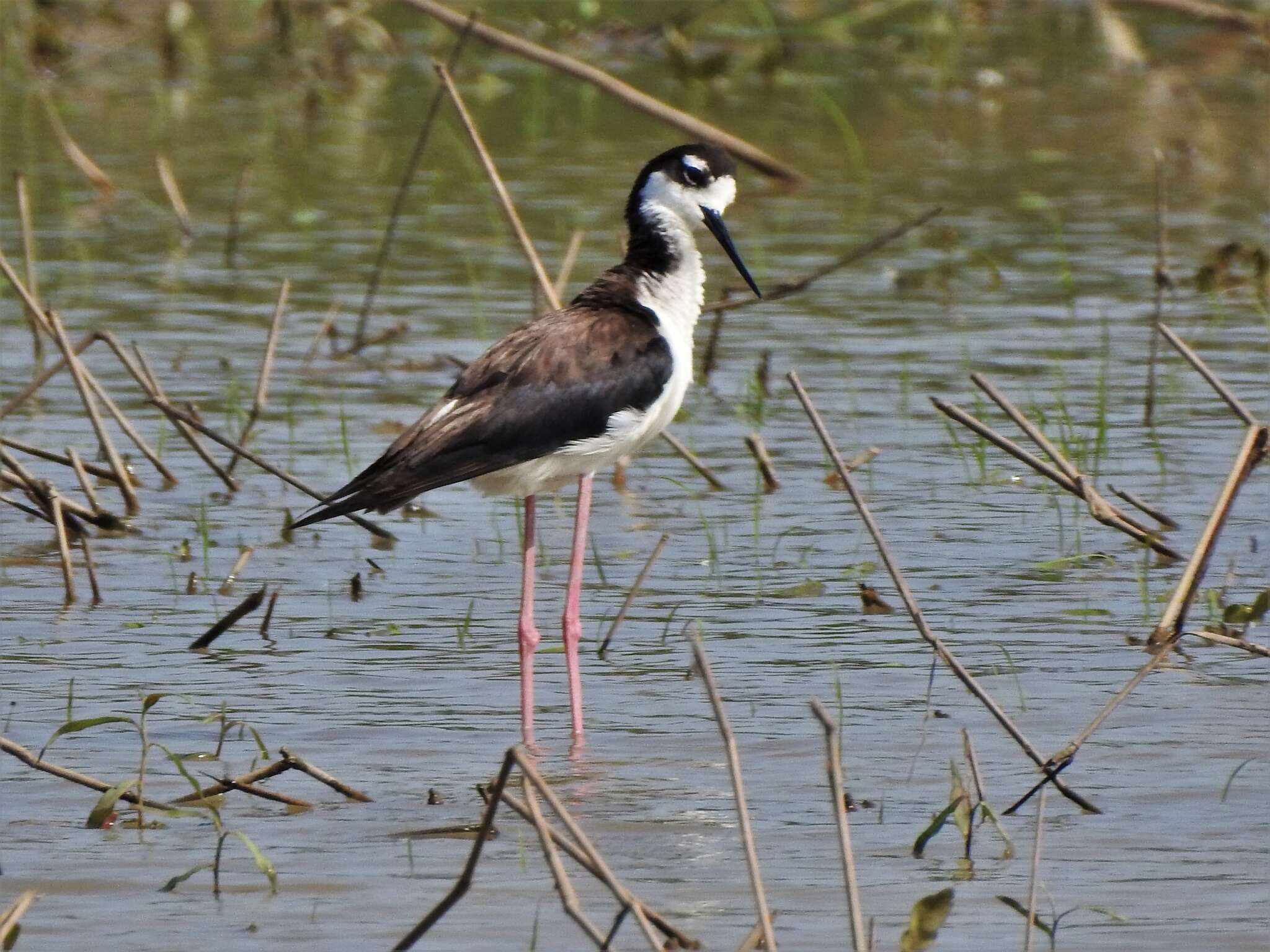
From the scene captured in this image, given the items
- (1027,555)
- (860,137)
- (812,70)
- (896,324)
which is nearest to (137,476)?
(1027,555)

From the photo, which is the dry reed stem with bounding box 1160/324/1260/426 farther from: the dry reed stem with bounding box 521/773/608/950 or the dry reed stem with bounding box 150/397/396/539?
the dry reed stem with bounding box 150/397/396/539

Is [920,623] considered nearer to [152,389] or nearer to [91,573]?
[91,573]

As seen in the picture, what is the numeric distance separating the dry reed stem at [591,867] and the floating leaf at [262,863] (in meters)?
0.71

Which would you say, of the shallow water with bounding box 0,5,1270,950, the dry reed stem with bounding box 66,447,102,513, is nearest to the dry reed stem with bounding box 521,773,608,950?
the shallow water with bounding box 0,5,1270,950

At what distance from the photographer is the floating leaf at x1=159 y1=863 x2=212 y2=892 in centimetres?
480

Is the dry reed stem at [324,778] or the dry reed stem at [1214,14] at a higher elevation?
the dry reed stem at [1214,14]

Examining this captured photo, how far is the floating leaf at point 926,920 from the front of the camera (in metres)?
4.22

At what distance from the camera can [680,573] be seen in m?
7.76

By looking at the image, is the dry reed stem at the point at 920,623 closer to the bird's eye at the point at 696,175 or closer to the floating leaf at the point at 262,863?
the floating leaf at the point at 262,863

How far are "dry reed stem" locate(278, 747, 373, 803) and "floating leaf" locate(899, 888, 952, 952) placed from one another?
4.96 feet

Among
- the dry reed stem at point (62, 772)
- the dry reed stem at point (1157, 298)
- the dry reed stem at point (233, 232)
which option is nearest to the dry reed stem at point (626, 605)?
the dry reed stem at point (62, 772)

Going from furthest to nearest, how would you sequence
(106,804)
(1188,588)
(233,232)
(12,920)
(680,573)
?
1. (233,232)
2. (680,573)
3. (1188,588)
4. (106,804)
5. (12,920)

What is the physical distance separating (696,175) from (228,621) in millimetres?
1841

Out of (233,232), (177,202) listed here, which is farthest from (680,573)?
(177,202)
